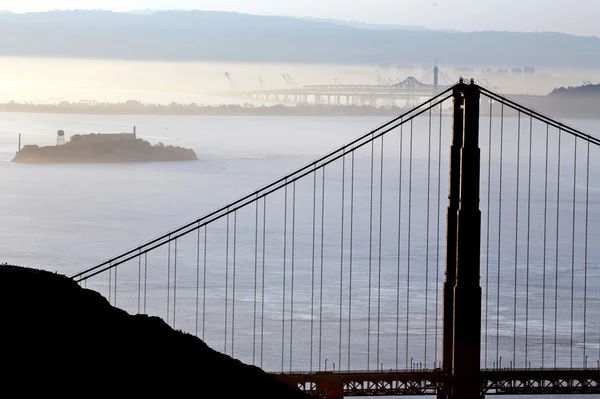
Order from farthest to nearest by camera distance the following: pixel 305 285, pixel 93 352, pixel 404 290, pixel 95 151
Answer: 1. pixel 95 151
2. pixel 305 285
3. pixel 404 290
4. pixel 93 352

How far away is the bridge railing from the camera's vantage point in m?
47.8

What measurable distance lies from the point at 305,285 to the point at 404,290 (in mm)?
5201

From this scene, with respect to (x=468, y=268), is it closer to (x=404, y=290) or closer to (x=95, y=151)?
(x=404, y=290)

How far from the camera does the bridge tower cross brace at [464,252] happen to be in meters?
29.0

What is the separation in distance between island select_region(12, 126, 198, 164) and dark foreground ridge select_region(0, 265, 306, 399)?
474 feet

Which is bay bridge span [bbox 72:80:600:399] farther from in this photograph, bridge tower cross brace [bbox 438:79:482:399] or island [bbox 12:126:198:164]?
island [bbox 12:126:198:164]

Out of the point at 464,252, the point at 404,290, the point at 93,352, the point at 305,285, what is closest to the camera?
the point at 93,352

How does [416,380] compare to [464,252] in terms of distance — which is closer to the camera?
[416,380]

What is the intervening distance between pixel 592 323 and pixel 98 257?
3252 cm

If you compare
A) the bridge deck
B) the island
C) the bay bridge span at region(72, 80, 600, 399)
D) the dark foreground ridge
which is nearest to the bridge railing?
the bay bridge span at region(72, 80, 600, 399)

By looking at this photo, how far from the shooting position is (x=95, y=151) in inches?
6604

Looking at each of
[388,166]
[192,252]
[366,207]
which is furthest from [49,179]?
[192,252]

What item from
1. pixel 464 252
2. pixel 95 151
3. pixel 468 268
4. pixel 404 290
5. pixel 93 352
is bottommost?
pixel 404 290

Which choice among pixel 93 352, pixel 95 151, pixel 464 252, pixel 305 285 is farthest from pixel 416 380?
pixel 95 151
